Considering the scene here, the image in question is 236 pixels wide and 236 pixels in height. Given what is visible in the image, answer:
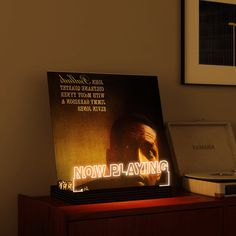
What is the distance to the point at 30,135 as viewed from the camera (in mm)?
1978

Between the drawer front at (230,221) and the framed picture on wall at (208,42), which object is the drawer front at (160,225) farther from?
the framed picture on wall at (208,42)

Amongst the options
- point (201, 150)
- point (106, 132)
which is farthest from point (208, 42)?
point (106, 132)

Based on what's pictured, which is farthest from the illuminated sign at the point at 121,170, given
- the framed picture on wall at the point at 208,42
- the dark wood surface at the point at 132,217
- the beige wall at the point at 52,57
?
the framed picture on wall at the point at 208,42

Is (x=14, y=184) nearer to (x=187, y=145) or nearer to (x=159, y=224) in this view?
(x=159, y=224)

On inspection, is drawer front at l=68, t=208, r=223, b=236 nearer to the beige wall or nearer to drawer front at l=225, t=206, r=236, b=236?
drawer front at l=225, t=206, r=236, b=236

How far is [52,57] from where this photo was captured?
202 cm

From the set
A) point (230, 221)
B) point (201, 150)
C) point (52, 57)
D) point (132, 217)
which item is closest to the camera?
point (132, 217)

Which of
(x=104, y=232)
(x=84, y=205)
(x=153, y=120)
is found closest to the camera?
(x=104, y=232)

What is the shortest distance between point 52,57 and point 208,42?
79cm

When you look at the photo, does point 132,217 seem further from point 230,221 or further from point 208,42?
point 208,42

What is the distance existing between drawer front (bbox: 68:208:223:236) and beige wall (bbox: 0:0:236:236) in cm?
45

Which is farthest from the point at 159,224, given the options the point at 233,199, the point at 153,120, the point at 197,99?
the point at 197,99

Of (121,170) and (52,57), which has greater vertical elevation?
(52,57)

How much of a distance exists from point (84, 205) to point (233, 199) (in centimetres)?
57
